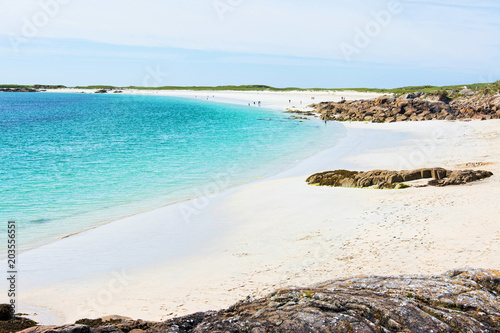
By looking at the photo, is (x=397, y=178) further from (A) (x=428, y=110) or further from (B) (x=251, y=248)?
(A) (x=428, y=110)

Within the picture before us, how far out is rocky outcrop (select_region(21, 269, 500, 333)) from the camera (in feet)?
13.2

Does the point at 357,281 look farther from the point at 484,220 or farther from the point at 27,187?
the point at 27,187

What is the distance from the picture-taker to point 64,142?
42969 millimetres

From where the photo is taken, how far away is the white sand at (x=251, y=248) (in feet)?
29.1

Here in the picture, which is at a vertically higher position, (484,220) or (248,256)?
(484,220)

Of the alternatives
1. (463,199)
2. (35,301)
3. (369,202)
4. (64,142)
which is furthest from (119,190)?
(64,142)

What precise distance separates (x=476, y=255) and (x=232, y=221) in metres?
8.64

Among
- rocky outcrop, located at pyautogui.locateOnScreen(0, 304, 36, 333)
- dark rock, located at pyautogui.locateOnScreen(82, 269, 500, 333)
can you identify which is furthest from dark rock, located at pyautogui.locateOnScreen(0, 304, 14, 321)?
dark rock, located at pyautogui.locateOnScreen(82, 269, 500, 333)

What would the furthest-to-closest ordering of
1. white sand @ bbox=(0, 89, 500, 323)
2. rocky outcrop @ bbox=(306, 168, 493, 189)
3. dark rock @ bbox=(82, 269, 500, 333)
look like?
1. rocky outcrop @ bbox=(306, 168, 493, 189)
2. white sand @ bbox=(0, 89, 500, 323)
3. dark rock @ bbox=(82, 269, 500, 333)

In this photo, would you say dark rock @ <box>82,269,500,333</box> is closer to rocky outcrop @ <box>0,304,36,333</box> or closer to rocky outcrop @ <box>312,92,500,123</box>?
rocky outcrop @ <box>0,304,36,333</box>

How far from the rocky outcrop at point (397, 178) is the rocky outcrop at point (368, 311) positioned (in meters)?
12.8

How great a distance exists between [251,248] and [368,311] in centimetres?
771

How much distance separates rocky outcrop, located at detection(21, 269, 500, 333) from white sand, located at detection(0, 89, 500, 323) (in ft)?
11.9

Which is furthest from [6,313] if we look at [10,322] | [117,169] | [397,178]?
[117,169]
